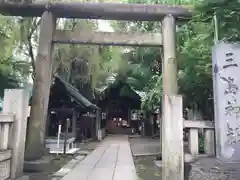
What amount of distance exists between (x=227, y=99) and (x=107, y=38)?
16.1 feet

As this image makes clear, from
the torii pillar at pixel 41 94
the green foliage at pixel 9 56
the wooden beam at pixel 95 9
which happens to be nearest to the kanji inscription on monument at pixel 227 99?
the wooden beam at pixel 95 9

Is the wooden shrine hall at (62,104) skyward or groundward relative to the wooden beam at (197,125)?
skyward

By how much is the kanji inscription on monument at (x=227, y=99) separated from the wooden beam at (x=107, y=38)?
3981 mm

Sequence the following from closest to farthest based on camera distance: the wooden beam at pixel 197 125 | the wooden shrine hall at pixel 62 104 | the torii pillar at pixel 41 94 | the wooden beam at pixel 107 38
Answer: the wooden beam at pixel 197 125, the torii pillar at pixel 41 94, the wooden beam at pixel 107 38, the wooden shrine hall at pixel 62 104

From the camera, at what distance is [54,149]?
13797mm

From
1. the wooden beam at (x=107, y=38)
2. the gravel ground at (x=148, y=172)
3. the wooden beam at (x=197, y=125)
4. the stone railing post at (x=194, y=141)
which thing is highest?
the wooden beam at (x=107, y=38)

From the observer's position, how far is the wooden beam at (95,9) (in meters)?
8.64

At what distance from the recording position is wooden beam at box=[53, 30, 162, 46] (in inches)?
350

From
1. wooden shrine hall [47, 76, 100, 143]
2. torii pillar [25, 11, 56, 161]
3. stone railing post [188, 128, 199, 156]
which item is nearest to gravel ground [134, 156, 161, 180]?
stone railing post [188, 128, 199, 156]

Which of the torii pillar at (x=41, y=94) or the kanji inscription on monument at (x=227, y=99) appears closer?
the kanji inscription on monument at (x=227, y=99)

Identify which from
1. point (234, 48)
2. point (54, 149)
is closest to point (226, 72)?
point (234, 48)

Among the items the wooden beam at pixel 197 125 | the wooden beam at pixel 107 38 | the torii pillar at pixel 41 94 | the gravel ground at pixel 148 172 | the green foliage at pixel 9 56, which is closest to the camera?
the wooden beam at pixel 197 125

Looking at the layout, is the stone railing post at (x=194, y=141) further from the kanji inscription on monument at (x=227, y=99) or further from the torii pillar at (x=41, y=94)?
the torii pillar at (x=41, y=94)

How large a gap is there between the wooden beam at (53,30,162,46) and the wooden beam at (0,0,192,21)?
1.90 ft
